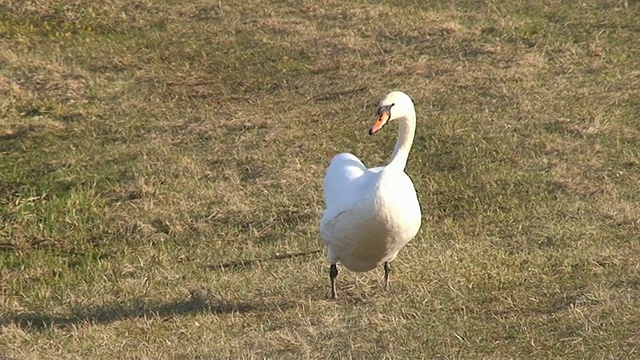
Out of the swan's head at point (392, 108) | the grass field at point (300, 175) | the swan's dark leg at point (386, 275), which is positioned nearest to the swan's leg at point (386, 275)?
the swan's dark leg at point (386, 275)

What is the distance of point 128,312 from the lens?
739cm

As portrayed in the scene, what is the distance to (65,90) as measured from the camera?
13.1m

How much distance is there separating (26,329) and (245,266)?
5.94ft

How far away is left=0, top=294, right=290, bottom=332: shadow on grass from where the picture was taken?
7254 mm

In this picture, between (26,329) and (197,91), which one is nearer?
(26,329)

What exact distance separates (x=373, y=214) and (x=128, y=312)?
195cm

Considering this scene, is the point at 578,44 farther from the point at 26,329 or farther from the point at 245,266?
the point at 26,329

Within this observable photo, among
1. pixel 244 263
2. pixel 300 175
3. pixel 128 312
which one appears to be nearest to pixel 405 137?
pixel 244 263

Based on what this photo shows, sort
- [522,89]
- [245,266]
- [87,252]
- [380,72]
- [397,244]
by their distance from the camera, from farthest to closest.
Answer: [380,72] < [522,89] < [87,252] < [245,266] < [397,244]

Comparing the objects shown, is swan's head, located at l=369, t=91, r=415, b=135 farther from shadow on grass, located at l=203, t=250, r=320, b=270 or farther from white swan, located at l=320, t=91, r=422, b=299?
shadow on grass, located at l=203, t=250, r=320, b=270

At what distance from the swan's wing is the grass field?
702 mm

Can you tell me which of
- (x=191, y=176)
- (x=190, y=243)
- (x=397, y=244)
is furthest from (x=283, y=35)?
(x=397, y=244)

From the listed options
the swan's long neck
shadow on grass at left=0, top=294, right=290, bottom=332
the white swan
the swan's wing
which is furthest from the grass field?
the swan's long neck

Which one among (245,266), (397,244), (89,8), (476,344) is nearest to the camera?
(476,344)
